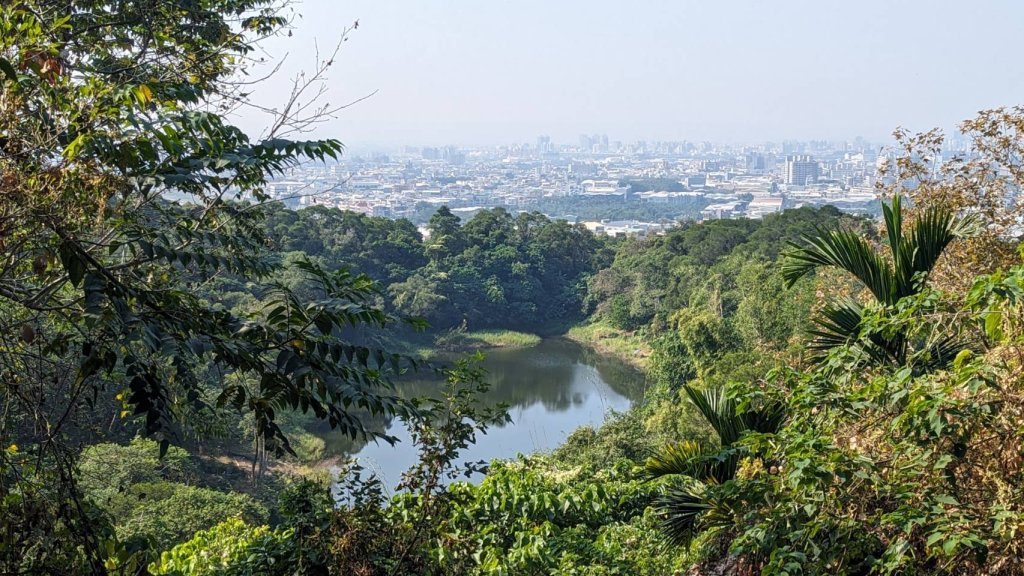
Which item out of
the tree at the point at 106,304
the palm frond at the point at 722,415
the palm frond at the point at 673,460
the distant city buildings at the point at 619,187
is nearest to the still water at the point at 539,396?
the palm frond at the point at 673,460

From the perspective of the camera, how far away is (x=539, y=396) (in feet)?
63.9

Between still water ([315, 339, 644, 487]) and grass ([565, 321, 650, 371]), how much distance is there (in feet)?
1.12

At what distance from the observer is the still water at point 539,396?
14.7m

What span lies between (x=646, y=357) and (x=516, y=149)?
164 m

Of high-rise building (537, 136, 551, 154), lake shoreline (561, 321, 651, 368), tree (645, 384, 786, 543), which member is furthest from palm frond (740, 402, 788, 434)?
high-rise building (537, 136, 551, 154)

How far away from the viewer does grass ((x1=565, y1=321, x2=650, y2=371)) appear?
73.4ft

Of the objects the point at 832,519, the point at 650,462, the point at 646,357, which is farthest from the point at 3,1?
the point at 646,357

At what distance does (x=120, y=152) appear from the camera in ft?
6.80

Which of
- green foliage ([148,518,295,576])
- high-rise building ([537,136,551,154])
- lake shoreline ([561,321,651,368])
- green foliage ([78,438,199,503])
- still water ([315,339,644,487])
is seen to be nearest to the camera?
green foliage ([148,518,295,576])

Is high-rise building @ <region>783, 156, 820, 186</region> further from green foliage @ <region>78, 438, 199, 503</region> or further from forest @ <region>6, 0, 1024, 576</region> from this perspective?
forest @ <region>6, 0, 1024, 576</region>

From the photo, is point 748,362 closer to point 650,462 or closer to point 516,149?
point 650,462

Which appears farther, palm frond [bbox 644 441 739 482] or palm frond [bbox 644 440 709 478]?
palm frond [bbox 644 440 709 478]

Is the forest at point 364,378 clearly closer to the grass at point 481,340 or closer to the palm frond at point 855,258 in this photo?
the palm frond at point 855,258

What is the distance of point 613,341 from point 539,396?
5301 mm
